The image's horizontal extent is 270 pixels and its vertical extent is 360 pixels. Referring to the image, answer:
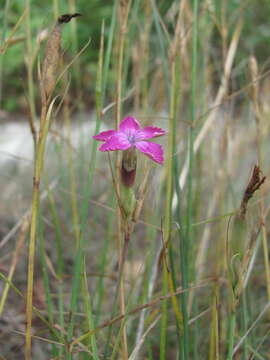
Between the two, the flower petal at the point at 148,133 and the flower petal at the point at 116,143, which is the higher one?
the flower petal at the point at 148,133

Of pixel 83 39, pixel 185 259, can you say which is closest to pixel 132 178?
pixel 185 259

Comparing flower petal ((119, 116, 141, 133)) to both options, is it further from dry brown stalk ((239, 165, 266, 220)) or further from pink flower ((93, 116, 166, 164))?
dry brown stalk ((239, 165, 266, 220))

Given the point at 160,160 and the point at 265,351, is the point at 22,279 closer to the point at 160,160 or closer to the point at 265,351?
the point at 265,351

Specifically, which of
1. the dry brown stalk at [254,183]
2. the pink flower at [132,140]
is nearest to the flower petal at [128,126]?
the pink flower at [132,140]

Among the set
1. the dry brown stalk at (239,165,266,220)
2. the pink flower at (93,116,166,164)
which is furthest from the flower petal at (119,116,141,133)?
the dry brown stalk at (239,165,266,220)

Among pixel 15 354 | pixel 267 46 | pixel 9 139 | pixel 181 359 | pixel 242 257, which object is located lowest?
pixel 15 354

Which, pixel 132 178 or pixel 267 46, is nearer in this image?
pixel 132 178

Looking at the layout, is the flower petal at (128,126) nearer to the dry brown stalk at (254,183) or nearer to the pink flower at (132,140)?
the pink flower at (132,140)

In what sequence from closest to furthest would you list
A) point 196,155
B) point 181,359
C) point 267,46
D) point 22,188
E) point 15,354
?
1. point 181,359
2. point 15,354
3. point 196,155
4. point 22,188
5. point 267,46

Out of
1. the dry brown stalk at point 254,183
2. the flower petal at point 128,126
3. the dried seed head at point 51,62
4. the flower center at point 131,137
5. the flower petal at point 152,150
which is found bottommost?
the dry brown stalk at point 254,183
